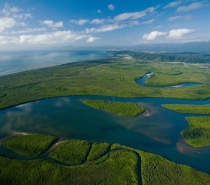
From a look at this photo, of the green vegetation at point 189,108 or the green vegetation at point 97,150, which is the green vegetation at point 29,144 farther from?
the green vegetation at point 189,108

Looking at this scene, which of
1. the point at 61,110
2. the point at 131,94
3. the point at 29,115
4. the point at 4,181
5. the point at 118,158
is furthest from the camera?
the point at 131,94

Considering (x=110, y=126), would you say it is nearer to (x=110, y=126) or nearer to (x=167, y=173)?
(x=110, y=126)

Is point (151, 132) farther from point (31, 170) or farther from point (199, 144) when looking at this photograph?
point (31, 170)

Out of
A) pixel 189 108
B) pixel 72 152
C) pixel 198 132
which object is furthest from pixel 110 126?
pixel 189 108

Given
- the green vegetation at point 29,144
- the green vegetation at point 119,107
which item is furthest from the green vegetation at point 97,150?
the green vegetation at point 119,107

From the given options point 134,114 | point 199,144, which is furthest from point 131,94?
point 199,144

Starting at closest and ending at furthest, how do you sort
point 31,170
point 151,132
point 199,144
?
point 31,170 → point 199,144 → point 151,132

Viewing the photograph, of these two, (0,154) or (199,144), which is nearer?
(0,154)
